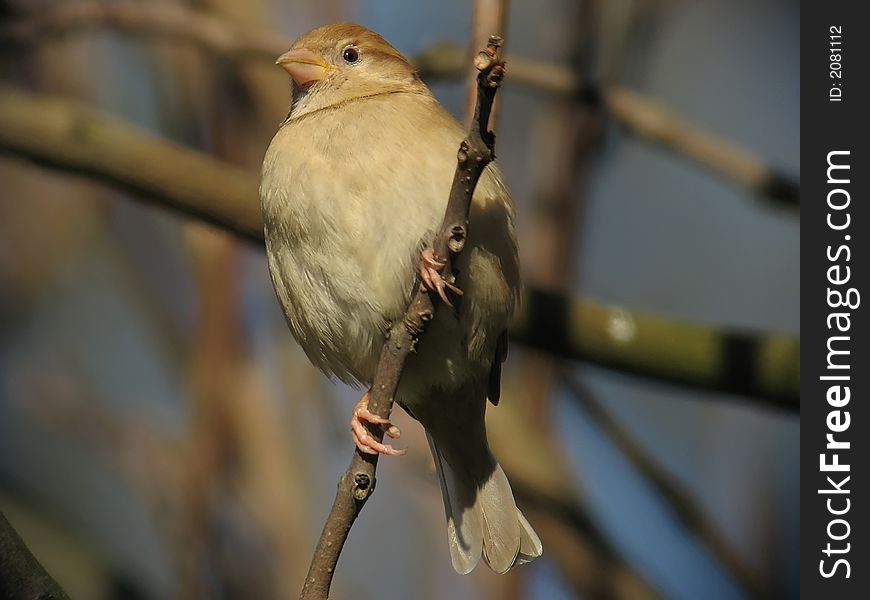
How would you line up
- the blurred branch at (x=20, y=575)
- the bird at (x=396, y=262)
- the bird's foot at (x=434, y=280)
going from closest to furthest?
the blurred branch at (x=20, y=575) < the bird's foot at (x=434, y=280) < the bird at (x=396, y=262)

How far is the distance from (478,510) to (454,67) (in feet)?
5.55

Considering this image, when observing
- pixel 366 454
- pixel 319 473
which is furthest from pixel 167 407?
pixel 366 454

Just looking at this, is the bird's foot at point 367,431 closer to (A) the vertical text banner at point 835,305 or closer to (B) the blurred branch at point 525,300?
(B) the blurred branch at point 525,300

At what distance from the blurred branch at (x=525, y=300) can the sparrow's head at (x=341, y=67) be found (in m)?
0.43

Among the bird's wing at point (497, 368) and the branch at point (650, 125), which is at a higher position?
the branch at point (650, 125)

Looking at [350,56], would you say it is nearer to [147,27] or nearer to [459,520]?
[147,27]

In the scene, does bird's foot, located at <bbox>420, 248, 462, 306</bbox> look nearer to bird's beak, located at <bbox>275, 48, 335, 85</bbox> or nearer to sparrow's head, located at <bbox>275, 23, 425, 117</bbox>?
sparrow's head, located at <bbox>275, 23, 425, 117</bbox>

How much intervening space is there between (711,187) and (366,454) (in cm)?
427

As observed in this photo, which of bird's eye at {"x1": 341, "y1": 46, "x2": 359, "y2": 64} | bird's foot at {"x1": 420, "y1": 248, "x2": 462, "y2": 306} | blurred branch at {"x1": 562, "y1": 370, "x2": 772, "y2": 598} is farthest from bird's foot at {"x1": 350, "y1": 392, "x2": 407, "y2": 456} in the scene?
blurred branch at {"x1": 562, "y1": 370, "x2": 772, "y2": 598}

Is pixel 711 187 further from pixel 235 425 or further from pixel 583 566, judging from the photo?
pixel 235 425

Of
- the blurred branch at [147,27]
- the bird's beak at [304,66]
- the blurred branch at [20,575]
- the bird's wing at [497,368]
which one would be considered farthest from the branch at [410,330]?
the blurred branch at [147,27]

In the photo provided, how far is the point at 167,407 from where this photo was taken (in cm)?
639

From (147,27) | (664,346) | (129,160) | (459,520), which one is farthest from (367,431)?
(147,27)

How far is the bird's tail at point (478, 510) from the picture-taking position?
12.4ft
